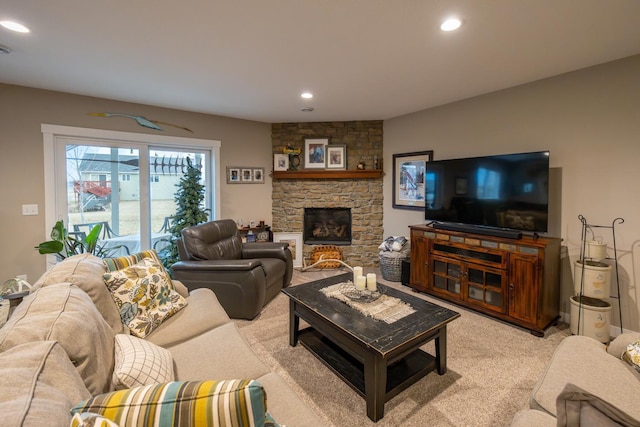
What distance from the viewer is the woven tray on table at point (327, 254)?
16.2 ft

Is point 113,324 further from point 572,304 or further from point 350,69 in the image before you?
point 572,304

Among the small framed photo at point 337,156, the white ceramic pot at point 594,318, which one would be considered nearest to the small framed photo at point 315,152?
the small framed photo at point 337,156

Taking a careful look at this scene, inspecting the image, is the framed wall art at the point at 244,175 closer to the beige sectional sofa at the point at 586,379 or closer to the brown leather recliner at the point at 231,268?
the brown leather recliner at the point at 231,268

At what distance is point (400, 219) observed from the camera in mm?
4781

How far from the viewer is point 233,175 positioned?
15.8 feet

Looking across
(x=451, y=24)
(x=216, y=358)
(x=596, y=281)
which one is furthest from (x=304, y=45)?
(x=596, y=281)

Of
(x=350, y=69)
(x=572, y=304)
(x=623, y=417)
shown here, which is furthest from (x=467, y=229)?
(x=623, y=417)

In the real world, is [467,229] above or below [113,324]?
above

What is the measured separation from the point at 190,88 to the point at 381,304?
3.07 metres

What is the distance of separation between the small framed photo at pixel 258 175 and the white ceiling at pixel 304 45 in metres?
1.63

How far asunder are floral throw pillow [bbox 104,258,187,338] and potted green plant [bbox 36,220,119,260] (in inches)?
69.9

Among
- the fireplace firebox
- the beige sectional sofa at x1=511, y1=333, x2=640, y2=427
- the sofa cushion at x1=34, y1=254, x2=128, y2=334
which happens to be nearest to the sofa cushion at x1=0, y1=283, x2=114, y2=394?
the sofa cushion at x1=34, y1=254, x2=128, y2=334

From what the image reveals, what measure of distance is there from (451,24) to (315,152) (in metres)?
3.18

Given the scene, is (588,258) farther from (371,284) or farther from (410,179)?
(410,179)
